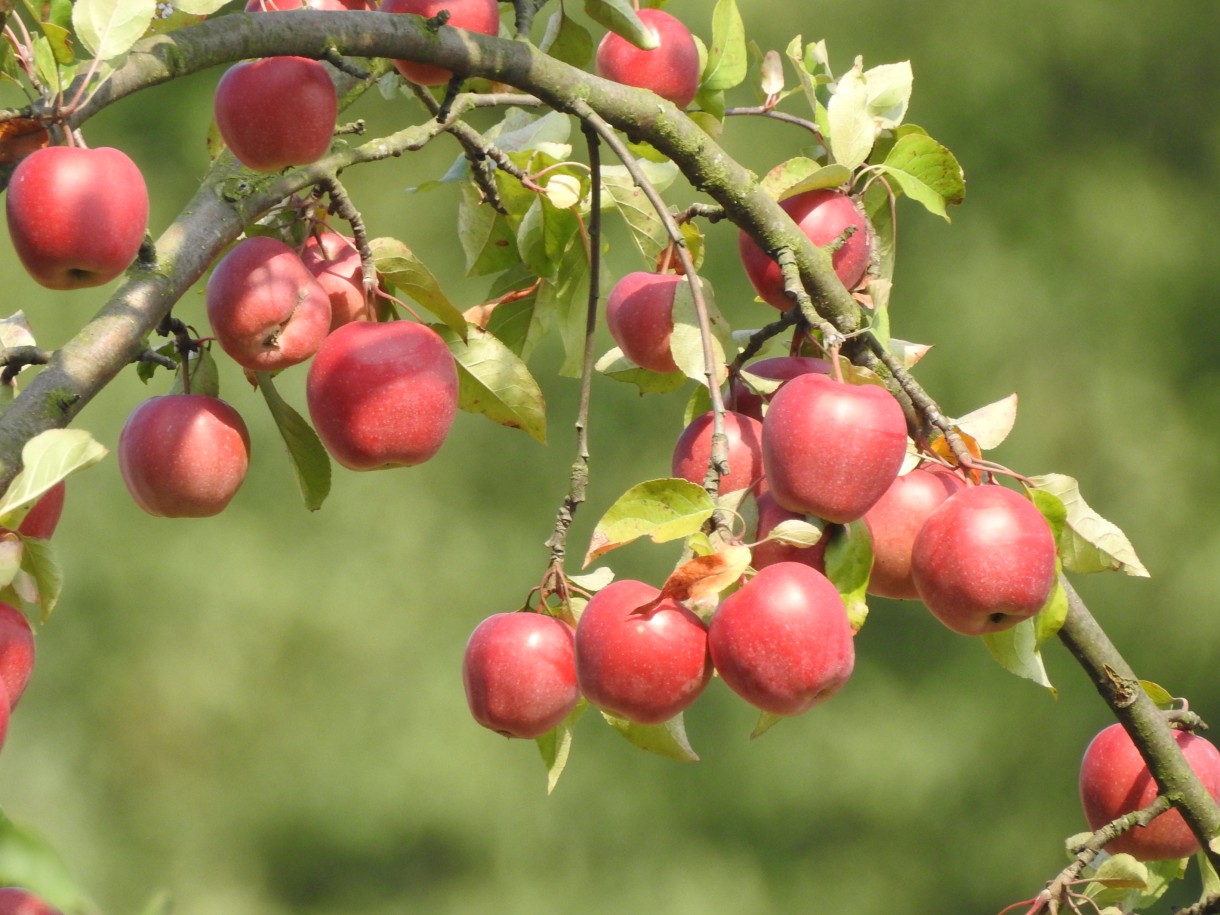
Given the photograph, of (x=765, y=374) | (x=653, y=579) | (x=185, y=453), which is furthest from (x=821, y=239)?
(x=653, y=579)

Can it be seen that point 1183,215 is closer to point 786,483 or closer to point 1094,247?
point 1094,247

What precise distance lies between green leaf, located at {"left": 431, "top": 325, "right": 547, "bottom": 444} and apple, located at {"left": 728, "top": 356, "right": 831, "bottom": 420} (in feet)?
0.33

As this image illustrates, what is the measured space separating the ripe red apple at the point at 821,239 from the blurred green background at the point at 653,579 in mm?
1134

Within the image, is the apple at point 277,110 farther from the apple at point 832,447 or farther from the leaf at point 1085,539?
the leaf at point 1085,539

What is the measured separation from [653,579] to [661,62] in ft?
3.65

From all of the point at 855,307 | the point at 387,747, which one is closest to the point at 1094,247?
the point at 387,747

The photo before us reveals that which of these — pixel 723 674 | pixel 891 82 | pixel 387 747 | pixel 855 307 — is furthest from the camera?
pixel 387 747

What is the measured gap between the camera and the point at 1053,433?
1903mm

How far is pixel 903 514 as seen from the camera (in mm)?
553

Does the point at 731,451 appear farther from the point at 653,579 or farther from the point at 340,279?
the point at 653,579

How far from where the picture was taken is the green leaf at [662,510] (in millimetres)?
475

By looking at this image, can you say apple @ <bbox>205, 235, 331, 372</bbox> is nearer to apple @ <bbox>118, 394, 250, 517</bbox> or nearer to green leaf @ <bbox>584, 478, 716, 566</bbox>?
apple @ <bbox>118, 394, 250, 517</bbox>

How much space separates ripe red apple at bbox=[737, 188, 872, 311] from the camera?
25.0 inches

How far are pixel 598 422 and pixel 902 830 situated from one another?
2.30ft
